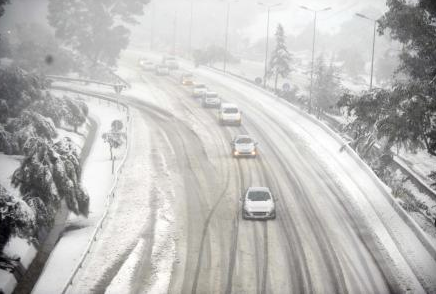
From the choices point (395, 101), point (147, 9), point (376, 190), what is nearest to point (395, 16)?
point (395, 101)

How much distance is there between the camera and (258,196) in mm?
23797

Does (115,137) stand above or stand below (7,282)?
above

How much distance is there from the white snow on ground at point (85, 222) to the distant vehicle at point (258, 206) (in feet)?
23.2

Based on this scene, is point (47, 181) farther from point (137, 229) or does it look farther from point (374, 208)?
point (374, 208)

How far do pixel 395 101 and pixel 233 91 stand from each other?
3242 cm

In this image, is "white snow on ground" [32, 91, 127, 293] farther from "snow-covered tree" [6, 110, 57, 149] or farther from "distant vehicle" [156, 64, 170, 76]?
"distant vehicle" [156, 64, 170, 76]

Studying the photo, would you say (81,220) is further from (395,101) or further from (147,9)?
(147,9)

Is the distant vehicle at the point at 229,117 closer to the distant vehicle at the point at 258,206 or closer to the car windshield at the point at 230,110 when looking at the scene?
the car windshield at the point at 230,110

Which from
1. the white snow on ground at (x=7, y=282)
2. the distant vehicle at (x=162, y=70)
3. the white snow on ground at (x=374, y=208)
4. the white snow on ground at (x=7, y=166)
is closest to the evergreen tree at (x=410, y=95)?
the white snow on ground at (x=374, y=208)

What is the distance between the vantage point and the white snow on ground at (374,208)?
750 inches

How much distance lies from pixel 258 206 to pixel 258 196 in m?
0.70

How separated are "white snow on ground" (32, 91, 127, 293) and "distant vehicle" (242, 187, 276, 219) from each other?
7.06 meters

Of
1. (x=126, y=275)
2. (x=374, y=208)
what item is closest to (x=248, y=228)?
(x=126, y=275)

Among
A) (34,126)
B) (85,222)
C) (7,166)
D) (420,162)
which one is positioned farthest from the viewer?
(420,162)
